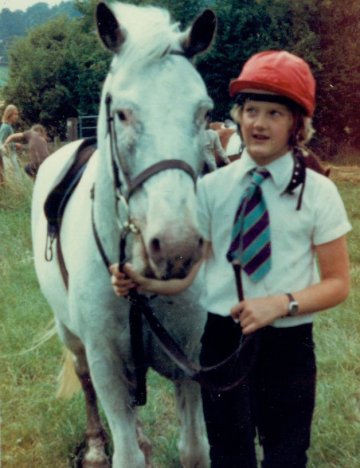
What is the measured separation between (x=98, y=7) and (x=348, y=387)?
266 centimetres

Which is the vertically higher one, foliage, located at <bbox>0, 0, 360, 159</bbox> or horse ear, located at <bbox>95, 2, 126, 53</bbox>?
horse ear, located at <bbox>95, 2, 126, 53</bbox>

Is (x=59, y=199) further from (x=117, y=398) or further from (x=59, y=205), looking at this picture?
(x=117, y=398)

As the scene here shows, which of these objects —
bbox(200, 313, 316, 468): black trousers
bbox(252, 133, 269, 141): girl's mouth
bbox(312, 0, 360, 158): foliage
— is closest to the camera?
bbox(252, 133, 269, 141): girl's mouth

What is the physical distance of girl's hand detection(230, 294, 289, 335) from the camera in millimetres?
2322

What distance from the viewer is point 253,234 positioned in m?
2.44

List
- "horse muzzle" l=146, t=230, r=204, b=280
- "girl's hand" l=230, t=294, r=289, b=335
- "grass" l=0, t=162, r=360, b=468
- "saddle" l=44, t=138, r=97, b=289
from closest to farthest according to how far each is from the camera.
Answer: "horse muzzle" l=146, t=230, r=204, b=280, "girl's hand" l=230, t=294, r=289, b=335, "saddle" l=44, t=138, r=97, b=289, "grass" l=0, t=162, r=360, b=468

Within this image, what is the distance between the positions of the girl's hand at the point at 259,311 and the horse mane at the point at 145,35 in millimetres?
821

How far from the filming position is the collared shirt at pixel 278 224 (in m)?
2.42

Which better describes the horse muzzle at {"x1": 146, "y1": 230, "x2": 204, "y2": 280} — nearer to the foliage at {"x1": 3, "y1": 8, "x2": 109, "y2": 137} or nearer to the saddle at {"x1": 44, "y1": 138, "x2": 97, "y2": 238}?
the saddle at {"x1": 44, "y1": 138, "x2": 97, "y2": 238}

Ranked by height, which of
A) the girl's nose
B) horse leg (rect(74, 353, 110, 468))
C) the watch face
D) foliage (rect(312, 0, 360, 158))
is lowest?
foliage (rect(312, 0, 360, 158))

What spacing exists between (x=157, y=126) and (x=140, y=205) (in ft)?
0.79

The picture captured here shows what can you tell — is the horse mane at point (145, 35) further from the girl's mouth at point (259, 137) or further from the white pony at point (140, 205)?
the girl's mouth at point (259, 137)

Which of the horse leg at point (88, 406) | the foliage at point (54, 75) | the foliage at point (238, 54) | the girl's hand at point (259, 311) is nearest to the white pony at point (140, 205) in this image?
the girl's hand at point (259, 311)

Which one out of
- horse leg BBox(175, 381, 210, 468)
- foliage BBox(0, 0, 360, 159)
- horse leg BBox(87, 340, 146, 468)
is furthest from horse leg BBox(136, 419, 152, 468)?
foliage BBox(0, 0, 360, 159)
